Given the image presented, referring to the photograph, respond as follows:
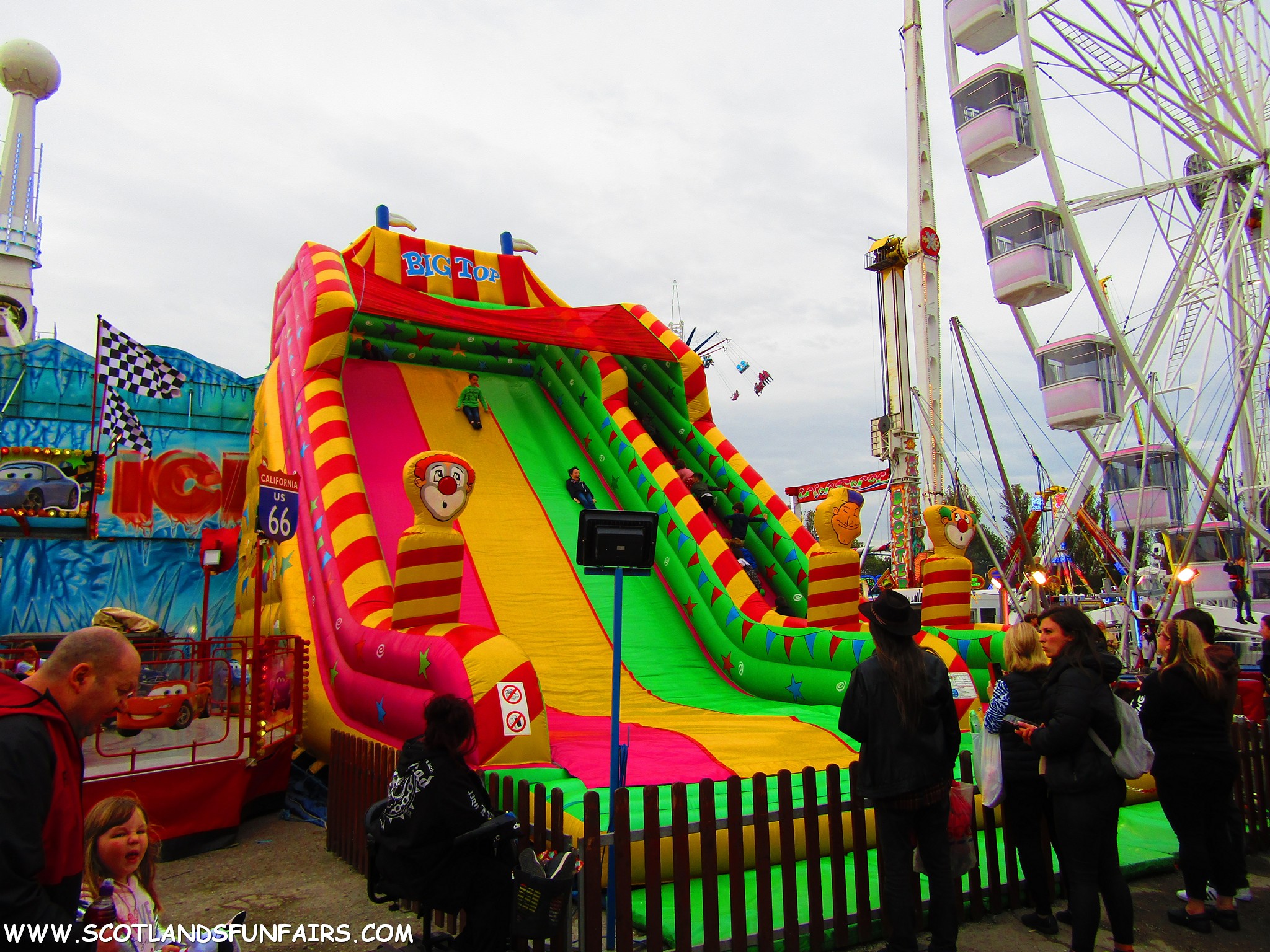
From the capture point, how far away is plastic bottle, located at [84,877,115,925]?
197 cm

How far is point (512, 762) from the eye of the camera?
4637 millimetres

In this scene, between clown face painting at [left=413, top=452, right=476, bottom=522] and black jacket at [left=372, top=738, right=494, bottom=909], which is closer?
black jacket at [left=372, top=738, right=494, bottom=909]

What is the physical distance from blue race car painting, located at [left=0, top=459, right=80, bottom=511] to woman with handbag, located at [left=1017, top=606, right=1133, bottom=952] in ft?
31.2

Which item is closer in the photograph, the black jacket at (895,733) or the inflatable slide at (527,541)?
the black jacket at (895,733)

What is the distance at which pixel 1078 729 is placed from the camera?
2.98 meters

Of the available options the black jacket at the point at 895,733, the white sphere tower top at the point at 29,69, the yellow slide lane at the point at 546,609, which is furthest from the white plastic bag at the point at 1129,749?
the white sphere tower top at the point at 29,69

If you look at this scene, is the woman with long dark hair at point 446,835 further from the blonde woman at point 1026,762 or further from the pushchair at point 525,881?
the blonde woman at point 1026,762

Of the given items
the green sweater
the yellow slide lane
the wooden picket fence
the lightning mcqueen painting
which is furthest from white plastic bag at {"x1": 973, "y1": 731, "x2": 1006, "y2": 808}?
the green sweater

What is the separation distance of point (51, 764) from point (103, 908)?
0.59m

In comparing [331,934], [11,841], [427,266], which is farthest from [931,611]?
[427,266]

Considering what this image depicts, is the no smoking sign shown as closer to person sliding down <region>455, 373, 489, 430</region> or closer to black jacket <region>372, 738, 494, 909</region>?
black jacket <region>372, 738, 494, 909</region>

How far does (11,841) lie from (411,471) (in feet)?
13.6

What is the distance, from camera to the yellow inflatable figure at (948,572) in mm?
6758

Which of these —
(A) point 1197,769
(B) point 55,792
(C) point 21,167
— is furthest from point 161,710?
(C) point 21,167
